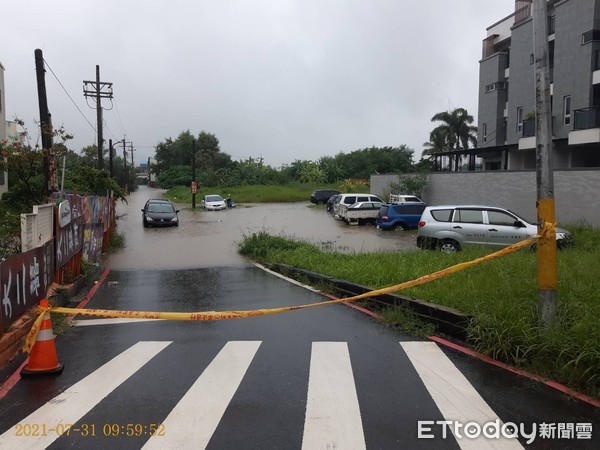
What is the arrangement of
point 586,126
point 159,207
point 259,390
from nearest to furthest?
1. point 259,390
2. point 586,126
3. point 159,207

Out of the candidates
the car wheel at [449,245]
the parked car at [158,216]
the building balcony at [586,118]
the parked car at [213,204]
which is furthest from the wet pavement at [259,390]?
the parked car at [213,204]

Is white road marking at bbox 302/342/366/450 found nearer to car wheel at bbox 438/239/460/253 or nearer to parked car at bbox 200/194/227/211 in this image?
car wheel at bbox 438/239/460/253

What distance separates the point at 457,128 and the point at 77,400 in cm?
5274

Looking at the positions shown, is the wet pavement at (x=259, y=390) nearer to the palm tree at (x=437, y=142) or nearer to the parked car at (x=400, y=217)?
the parked car at (x=400, y=217)

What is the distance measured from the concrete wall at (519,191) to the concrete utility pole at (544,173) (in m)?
16.6

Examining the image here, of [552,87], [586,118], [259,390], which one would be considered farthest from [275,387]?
[552,87]

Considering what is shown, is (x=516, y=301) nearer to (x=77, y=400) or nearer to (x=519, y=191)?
(x=77, y=400)

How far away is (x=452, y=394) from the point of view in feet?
15.1

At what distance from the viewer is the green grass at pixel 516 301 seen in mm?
4863

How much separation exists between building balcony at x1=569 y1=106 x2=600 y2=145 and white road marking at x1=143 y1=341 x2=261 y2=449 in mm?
23987

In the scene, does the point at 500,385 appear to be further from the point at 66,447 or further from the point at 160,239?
the point at 160,239

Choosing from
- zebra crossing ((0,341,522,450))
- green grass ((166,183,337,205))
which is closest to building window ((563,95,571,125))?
zebra crossing ((0,341,522,450))

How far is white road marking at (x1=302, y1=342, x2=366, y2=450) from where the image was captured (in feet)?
12.1

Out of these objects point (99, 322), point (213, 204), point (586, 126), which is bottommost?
point (99, 322)
